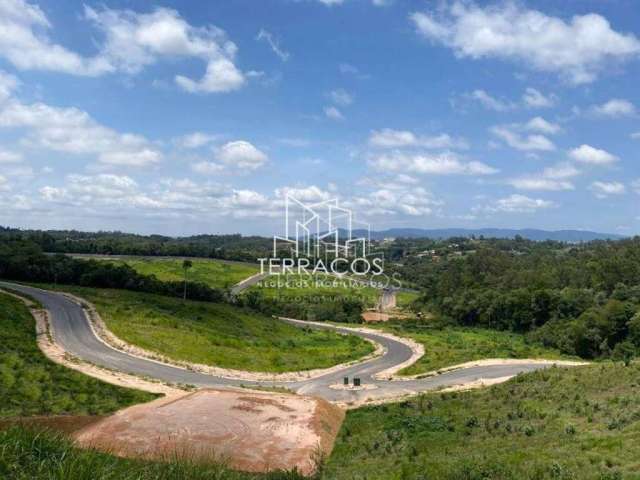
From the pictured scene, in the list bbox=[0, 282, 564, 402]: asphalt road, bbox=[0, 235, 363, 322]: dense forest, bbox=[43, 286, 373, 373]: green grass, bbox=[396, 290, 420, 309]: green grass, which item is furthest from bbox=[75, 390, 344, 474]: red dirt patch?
bbox=[396, 290, 420, 309]: green grass

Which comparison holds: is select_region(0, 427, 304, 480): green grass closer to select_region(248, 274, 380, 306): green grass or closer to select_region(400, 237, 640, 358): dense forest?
select_region(400, 237, 640, 358): dense forest

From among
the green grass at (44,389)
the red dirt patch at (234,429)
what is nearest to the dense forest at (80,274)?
the green grass at (44,389)

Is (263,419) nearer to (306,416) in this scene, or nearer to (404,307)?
(306,416)

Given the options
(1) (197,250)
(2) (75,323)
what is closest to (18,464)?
(2) (75,323)

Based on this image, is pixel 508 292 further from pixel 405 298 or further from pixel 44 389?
pixel 44 389

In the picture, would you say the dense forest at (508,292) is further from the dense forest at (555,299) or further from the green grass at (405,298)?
the green grass at (405,298)

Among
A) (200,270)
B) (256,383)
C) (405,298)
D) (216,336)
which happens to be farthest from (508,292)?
(256,383)
